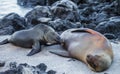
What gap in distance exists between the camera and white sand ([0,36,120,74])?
5.28 m

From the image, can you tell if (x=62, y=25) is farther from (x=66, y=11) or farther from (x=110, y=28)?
(x=66, y=11)

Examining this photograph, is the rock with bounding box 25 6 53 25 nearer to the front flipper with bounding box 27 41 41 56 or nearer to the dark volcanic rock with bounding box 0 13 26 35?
the dark volcanic rock with bounding box 0 13 26 35

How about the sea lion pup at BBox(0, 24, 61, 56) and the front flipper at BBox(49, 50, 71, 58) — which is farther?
the sea lion pup at BBox(0, 24, 61, 56)

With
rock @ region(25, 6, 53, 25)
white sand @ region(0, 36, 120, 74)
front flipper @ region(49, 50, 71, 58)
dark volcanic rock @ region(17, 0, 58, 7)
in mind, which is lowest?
dark volcanic rock @ region(17, 0, 58, 7)

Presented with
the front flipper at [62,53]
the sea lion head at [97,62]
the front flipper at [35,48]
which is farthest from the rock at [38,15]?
the sea lion head at [97,62]

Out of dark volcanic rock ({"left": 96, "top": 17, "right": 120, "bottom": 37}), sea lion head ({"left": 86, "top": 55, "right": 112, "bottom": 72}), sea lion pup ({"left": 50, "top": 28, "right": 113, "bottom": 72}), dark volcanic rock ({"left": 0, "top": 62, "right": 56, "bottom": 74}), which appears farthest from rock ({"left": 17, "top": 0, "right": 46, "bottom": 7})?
sea lion head ({"left": 86, "top": 55, "right": 112, "bottom": 72})

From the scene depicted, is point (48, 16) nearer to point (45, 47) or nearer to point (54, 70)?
point (45, 47)

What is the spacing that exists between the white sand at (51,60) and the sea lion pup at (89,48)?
0.38 ft

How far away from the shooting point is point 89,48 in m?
5.52

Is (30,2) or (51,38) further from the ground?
(51,38)

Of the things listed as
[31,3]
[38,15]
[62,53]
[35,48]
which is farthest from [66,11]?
[31,3]

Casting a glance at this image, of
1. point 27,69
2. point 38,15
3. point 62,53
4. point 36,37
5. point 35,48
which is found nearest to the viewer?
point 27,69

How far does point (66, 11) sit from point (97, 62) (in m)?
4.67

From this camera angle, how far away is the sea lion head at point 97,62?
16.8ft
